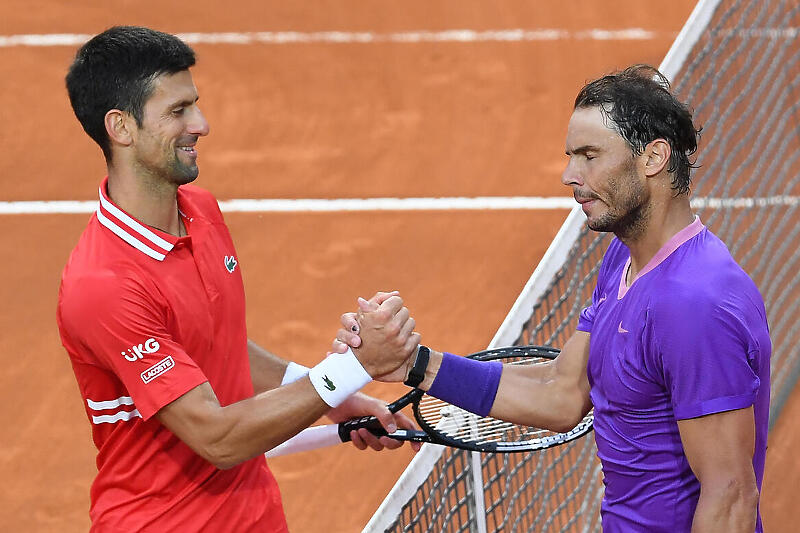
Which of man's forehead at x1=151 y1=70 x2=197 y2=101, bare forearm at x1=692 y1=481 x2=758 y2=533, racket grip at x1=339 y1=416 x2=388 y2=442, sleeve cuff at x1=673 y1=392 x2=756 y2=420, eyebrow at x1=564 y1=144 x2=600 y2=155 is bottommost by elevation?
racket grip at x1=339 y1=416 x2=388 y2=442

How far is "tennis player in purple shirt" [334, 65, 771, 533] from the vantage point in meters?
2.96

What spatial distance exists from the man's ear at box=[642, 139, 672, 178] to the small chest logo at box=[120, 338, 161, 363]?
1544mm

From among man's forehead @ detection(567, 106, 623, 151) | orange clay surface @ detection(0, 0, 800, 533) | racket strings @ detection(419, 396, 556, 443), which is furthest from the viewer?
orange clay surface @ detection(0, 0, 800, 533)

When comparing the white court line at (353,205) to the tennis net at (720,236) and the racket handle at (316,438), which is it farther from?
the racket handle at (316,438)

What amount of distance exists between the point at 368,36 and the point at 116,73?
20.8 ft

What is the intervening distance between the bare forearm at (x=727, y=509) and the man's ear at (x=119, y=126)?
2041 millimetres

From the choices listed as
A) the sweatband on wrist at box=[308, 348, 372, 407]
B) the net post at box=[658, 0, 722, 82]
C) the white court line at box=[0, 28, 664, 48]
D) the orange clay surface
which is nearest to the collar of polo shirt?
the sweatband on wrist at box=[308, 348, 372, 407]

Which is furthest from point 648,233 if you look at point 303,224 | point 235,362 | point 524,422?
point 303,224

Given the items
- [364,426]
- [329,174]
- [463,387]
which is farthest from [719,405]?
[329,174]

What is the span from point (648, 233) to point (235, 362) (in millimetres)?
1415

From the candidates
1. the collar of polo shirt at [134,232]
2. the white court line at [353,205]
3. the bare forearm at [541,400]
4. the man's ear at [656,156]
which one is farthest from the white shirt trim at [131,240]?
→ the white court line at [353,205]

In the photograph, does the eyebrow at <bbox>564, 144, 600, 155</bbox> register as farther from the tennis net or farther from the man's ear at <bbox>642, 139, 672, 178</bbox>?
the tennis net

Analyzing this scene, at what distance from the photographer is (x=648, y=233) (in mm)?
3279

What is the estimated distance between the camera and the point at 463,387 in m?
3.89
